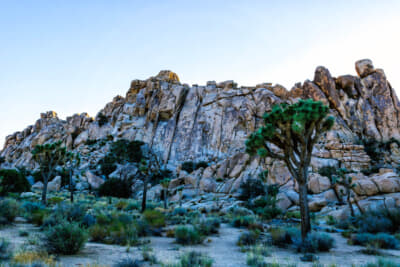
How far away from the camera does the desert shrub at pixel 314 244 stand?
8.52 metres

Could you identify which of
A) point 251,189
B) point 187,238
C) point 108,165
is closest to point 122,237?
point 187,238

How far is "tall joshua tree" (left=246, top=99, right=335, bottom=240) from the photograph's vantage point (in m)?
10.8

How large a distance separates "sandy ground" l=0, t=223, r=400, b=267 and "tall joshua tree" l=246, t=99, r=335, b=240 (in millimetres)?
2330

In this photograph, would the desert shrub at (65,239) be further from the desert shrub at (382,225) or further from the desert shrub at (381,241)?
the desert shrub at (382,225)

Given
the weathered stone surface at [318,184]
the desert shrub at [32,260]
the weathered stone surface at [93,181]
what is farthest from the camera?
the weathered stone surface at [93,181]

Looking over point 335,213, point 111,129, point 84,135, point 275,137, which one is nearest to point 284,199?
point 335,213

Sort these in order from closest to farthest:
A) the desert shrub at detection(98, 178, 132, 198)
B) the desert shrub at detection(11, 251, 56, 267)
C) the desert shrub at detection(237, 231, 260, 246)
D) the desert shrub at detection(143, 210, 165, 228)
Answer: the desert shrub at detection(11, 251, 56, 267) → the desert shrub at detection(237, 231, 260, 246) → the desert shrub at detection(143, 210, 165, 228) → the desert shrub at detection(98, 178, 132, 198)

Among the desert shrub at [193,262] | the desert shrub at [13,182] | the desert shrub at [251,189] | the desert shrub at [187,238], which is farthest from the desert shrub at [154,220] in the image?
the desert shrub at [13,182]

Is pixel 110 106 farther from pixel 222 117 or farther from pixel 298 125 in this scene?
pixel 298 125

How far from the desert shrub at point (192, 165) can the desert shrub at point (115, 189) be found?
10908 millimetres

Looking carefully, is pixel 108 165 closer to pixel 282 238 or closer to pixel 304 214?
pixel 304 214

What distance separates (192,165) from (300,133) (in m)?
37.3

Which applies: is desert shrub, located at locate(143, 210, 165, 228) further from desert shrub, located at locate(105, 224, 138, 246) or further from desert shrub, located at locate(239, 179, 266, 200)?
desert shrub, located at locate(239, 179, 266, 200)

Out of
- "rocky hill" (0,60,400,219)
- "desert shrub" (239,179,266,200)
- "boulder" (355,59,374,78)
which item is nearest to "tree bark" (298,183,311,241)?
"desert shrub" (239,179,266,200)
